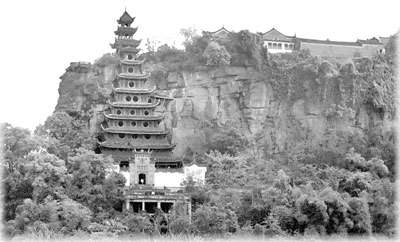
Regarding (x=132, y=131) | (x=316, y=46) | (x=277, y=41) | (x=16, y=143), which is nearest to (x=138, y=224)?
(x=16, y=143)

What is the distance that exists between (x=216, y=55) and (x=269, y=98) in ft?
10.0

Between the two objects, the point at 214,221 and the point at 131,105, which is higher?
the point at 131,105

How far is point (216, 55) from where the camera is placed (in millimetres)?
36062

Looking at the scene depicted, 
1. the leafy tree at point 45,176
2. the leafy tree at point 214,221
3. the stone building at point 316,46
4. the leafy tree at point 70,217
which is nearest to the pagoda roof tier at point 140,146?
the leafy tree at point 45,176

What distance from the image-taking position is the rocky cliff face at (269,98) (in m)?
36.0

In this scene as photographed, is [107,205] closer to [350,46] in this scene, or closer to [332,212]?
[332,212]

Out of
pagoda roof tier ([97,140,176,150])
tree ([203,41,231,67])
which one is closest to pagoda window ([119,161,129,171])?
pagoda roof tier ([97,140,176,150])

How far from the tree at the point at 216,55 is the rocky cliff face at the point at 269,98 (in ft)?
1.70

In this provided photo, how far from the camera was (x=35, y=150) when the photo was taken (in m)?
29.0

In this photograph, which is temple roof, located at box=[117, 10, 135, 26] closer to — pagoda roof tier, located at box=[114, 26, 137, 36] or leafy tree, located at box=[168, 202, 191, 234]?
pagoda roof tier, located at box=[114, 26, 137, 36]

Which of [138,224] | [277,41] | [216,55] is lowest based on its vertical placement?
[138,224]

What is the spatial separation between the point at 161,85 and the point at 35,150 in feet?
29.8

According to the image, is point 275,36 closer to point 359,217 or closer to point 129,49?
point 129,49

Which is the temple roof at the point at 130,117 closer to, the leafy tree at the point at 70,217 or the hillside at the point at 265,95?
the hillside at the point at 265,95
